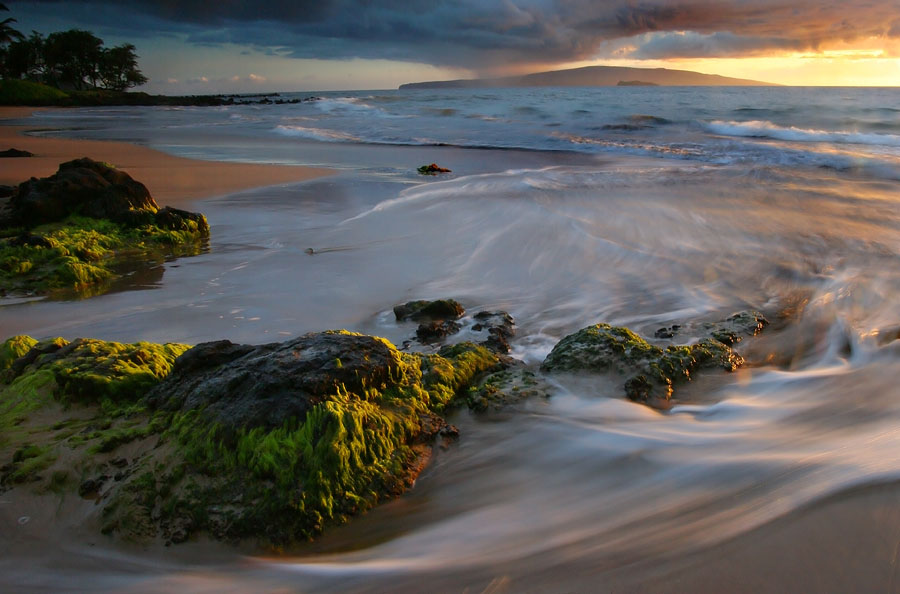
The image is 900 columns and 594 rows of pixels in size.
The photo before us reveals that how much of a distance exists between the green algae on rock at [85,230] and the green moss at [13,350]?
2.15 metres

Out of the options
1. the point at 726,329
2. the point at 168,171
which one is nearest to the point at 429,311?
the point at 726,329

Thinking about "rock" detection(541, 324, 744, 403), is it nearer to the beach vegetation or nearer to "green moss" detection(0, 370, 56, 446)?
"green moss" detection(0, 370, 56, 446)

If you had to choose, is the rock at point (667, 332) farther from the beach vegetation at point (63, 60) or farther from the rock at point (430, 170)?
the beach vegetation at point (63, 60)

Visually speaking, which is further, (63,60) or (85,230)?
(63,60)

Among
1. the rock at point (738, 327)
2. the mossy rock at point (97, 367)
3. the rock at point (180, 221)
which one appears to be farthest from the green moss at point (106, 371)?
the rock at point (180, 221)

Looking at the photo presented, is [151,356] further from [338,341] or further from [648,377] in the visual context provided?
[648,377]

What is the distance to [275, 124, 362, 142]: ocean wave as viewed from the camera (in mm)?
21686

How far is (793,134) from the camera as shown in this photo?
22188 millimetres

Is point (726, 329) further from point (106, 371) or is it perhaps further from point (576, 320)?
point (106, 371)

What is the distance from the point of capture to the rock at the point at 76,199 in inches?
274

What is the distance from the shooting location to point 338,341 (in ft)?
9.30

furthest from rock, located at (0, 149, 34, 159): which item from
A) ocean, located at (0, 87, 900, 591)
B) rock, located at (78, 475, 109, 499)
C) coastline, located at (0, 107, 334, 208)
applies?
rock, located at (78, 475, 109, 499)

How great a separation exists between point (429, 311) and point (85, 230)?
15.6 ft

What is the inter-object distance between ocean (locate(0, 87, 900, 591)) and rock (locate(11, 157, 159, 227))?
1126mm
